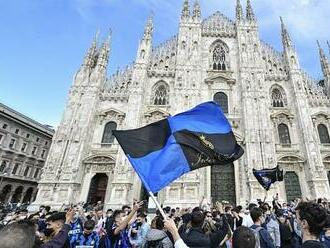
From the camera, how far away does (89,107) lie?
21375mm

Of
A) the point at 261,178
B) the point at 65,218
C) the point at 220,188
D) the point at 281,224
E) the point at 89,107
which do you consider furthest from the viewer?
the point at 89,107

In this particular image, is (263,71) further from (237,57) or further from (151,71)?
(151,71)

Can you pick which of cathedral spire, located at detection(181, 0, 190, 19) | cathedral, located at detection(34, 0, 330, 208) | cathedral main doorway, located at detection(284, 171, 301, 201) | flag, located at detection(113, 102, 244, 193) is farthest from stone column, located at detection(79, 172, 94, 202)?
cathedral spire, located at detection(181, 0, 190, 19)

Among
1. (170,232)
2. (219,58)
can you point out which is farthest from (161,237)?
(219,58)

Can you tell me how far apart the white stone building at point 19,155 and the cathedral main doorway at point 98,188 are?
15.8 metres

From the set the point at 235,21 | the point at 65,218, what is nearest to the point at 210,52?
the point at 235,21

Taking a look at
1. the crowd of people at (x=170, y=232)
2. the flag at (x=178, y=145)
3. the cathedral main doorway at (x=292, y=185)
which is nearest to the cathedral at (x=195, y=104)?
the cathedral main doorway at (x=292, y=185)

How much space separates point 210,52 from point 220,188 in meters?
14.9

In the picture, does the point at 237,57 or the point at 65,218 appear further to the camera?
the point at 237,57

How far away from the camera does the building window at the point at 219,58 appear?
24.6 metres

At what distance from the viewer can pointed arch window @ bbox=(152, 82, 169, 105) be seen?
2306 cm

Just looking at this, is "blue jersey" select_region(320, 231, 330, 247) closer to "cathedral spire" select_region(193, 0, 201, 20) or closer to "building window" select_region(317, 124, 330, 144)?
"building window" select_region(317, 124, 330, 144)

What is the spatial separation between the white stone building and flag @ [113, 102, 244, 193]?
31.7m

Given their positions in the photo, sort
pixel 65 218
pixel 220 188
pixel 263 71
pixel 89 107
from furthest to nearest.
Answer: pixel 263 71
pixel 89 107
pixel 220 188
pixel 65 218
